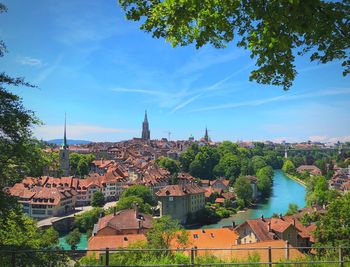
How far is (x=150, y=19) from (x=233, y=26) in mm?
1405

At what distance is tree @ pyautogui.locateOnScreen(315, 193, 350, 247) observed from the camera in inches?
817

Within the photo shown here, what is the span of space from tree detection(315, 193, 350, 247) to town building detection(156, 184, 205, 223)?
2606cm

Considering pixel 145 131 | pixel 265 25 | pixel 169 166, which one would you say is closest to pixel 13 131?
pixel 265 25

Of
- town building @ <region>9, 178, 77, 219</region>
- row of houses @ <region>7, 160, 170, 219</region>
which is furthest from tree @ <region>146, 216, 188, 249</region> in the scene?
town building @ <region>9, 178, 77, 219</region>

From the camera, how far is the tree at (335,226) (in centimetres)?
2076

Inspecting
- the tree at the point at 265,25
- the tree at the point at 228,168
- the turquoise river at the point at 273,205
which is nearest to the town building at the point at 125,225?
the turquoise river at the point at 273,205

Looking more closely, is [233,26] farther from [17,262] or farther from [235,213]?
[235,213]

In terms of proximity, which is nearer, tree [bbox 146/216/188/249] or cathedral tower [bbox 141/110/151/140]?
tree [bbox 146/216/188/249]

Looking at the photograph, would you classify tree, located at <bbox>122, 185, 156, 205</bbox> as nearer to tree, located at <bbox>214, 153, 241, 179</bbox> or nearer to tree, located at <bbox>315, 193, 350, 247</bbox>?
tree, located at <bbox>315, 193, 350, 247</bbox>

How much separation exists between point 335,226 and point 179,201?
90.6 feet

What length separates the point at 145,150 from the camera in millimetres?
121438

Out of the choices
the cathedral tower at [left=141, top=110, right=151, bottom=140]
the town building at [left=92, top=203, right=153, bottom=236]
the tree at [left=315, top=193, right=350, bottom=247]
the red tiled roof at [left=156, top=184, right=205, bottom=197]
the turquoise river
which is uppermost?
the cathedral tower at [left=141, top=110, right=151, bottom=140]

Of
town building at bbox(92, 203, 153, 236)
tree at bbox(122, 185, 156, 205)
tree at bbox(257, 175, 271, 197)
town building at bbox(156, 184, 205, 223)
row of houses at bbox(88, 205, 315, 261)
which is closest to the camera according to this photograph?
row of houses at bbox(88, 205, 315, 261)

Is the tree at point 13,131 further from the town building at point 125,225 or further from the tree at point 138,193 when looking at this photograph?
the tree at point 138,193
